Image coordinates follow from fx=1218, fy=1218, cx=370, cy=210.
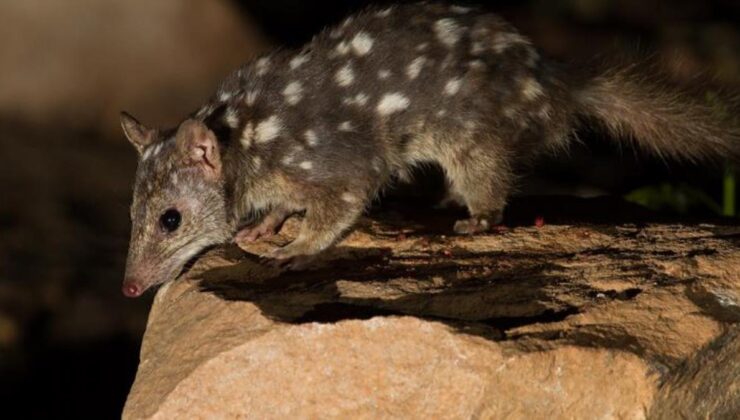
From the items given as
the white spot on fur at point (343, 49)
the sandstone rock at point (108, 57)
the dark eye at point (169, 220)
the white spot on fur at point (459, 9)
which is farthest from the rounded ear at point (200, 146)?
the sandstone rock at point (108, 57)

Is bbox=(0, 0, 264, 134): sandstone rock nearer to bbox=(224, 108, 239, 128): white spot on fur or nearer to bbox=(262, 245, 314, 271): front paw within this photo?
bbox=(224, 108, 239, 128): white spot on fur

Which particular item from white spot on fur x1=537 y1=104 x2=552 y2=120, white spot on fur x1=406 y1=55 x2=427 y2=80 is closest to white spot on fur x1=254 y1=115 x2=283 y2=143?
white spot on fur x1=406 y1=55 x2=427 y2=80

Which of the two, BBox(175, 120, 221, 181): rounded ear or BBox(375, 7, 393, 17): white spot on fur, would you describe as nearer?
BBox(175, 120, 221, 181): rounded ear

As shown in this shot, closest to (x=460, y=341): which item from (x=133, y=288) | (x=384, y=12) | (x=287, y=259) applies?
(x=287, y=259)

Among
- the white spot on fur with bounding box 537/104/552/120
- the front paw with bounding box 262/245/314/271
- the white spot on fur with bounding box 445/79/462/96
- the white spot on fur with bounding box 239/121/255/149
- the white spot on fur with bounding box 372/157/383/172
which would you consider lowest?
the front paw with bounding box 262/245/314/271

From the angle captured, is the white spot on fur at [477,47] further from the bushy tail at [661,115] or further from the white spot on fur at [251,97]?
the white spot on fur at [251,97]

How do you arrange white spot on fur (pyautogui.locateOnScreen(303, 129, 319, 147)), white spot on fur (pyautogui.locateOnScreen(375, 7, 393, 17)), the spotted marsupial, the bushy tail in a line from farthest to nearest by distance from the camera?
the bushy tail
white spot on fur (pyautogui.locateOnScreen(375, 7, 393, 17))
white spot on fur (pyautogui.locateOnScreen(303, 129, 319, 147))
the spotted marsupial
